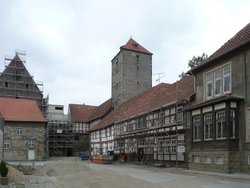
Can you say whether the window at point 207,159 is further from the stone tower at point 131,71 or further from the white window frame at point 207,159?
the stone tower at point 131,71

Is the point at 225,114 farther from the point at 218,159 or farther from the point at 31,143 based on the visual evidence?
the point at 31,143

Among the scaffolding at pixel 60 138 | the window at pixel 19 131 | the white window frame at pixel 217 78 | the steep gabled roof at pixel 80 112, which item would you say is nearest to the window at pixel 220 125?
the white window frame at pixel 217 78

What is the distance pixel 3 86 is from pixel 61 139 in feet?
48.9

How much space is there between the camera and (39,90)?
7431cm

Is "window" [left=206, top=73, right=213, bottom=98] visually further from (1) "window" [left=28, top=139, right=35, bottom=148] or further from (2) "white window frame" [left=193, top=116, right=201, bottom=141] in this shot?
(1) "window" [left=28, top=139, right=35, bottom=148]

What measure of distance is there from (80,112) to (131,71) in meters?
23.4

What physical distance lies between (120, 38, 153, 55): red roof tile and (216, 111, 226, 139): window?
40.6 metres

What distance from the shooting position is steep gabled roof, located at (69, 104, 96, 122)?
81.8 meters

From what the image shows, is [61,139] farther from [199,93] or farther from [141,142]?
[199,93]

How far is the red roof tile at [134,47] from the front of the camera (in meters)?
Result: 65.3


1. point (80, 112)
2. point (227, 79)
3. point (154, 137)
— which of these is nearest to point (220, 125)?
point (227, 79)

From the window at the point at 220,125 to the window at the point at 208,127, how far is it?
78 cm

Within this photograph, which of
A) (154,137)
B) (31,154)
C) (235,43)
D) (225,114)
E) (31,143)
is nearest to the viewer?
(225,114)

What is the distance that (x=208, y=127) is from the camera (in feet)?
88.1
